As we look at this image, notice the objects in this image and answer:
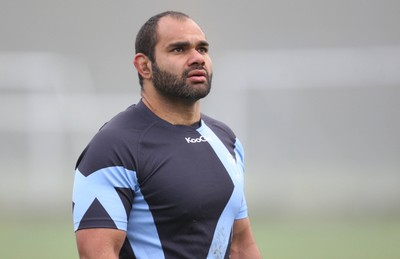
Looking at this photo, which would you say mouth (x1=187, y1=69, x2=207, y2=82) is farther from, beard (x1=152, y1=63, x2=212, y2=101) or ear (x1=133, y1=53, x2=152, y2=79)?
ear (x1=133, y1=53, x2=152, y2=79)

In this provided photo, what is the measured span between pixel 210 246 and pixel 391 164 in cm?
665

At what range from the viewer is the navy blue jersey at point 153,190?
2617mm

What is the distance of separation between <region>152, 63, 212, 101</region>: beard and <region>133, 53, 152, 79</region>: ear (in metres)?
0.06

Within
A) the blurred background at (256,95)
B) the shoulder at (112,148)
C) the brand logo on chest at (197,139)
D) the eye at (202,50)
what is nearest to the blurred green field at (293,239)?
the blurred background at (256,95)

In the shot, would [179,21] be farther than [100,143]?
Yes

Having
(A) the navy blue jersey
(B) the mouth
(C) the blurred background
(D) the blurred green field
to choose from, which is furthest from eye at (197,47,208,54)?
(C) the blurred background

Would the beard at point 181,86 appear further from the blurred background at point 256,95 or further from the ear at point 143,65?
the blurred background at point 256,95

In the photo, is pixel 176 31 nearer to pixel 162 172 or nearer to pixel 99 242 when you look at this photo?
pixel 162 172

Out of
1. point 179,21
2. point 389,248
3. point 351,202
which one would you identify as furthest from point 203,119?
point 351,202

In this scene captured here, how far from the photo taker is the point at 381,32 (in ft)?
29.7

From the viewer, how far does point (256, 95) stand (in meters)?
9.02

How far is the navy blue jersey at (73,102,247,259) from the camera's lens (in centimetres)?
262

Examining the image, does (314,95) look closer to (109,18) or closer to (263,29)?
(263,29)

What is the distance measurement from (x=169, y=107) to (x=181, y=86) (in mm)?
101
